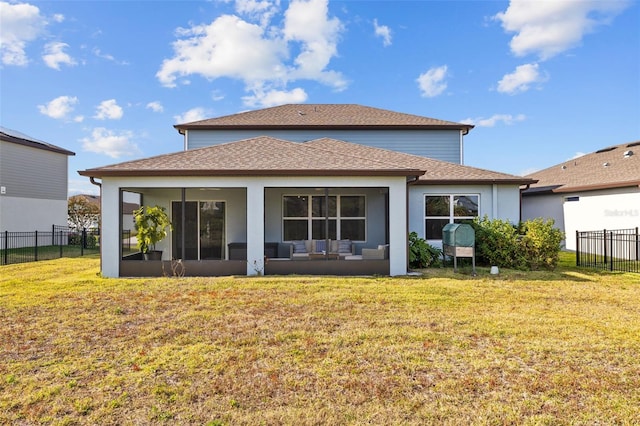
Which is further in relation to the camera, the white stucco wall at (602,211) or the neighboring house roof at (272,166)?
the white stucco wall at (602,211)

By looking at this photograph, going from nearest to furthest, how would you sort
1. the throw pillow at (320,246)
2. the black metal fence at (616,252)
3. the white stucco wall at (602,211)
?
the black metal fence at (616,252) < the throw pillow at (320,246) < the white stucco wall at (602,211)

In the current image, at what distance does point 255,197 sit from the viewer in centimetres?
1002

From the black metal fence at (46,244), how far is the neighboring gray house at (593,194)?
23.2 m

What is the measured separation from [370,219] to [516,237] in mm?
4953

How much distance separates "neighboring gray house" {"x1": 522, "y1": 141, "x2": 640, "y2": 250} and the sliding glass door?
16.2 metres

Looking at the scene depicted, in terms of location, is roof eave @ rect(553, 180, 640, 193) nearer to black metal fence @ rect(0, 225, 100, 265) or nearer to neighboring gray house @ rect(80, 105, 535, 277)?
neighboring gray house @ rect(80, 105, 535, 277)

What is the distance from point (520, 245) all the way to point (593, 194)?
777 centimetres

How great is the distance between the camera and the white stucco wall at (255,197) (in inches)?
389

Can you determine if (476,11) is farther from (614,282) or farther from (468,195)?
(614,282)

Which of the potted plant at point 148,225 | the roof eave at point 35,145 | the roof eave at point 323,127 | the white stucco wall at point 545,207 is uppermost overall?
the roof eave at point 35,145

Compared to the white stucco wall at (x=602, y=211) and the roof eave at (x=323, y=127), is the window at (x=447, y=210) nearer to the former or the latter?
the roof eave at (x=323, y=127)

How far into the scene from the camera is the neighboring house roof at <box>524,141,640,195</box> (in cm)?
1488

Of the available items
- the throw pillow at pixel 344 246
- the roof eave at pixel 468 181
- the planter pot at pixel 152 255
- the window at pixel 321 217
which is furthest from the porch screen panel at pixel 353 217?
the planter pot at pixel 152 255

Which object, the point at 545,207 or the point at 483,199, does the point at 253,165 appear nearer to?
the point at 483,199
